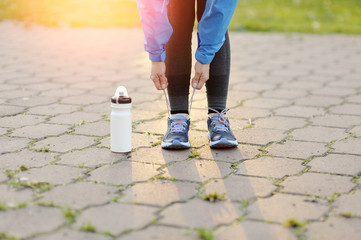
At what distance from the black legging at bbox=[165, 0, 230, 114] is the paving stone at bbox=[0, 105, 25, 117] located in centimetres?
104

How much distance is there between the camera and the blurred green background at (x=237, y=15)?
8070mm

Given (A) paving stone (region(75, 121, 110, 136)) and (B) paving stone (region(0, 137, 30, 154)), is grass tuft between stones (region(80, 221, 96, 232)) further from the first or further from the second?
(A) paving stone (region(75, 121, 110, 136))

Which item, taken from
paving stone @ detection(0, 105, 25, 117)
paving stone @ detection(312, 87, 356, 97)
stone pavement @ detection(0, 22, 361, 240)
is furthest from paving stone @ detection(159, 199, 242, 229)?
paving stone @ detection(312, 87, 356, 97)

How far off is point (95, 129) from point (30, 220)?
1236 mm

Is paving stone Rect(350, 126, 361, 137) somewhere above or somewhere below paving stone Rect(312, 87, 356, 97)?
above

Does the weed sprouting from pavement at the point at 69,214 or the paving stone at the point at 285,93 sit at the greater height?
the weed sprouting from pavement at the point at 69,214

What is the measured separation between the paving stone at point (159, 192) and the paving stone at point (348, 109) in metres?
1.62

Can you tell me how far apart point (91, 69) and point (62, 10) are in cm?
438

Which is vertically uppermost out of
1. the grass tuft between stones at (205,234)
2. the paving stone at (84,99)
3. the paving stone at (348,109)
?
the grass tuft between stones at (205,234)

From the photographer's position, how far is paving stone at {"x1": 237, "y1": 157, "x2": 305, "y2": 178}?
94.8 inches

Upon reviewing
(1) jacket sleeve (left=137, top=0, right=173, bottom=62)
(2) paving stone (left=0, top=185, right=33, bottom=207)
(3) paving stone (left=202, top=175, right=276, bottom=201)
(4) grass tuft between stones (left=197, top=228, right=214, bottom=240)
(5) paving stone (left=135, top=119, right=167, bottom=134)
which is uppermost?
(1) jacket sleeve (left=137, top=0, right=173, bottom=62)

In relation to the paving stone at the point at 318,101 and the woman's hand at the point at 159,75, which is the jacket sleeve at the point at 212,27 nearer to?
the woman's hand at the point at 159,75

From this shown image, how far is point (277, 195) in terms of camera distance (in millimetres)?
2154

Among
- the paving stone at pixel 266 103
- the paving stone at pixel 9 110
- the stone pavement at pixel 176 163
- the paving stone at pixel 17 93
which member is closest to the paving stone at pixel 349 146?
the stone pavement at pixel 176 163
